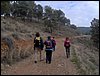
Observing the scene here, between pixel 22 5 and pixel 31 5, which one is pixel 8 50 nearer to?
pixel 22 5

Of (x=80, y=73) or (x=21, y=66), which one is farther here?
(x=21, y=66)

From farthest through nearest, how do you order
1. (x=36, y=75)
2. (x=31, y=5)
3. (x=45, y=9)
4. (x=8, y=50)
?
(x=45, y=9) < (x=31, y=5) < (x=8, y=50) < (x=36, y=75)

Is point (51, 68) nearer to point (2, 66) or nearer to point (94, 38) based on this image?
point (2, 66)

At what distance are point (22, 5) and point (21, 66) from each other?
228ft

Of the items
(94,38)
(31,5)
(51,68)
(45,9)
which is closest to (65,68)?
(51,68)

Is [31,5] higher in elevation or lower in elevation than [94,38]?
higher

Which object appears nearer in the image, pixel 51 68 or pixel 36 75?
pixel 36 75

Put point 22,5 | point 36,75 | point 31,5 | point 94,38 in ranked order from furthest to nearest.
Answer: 1. point 31,5
2. point 22,5
3. point 94,38
4. point 36,75

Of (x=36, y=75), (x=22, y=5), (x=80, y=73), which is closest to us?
(x=36, y=75)

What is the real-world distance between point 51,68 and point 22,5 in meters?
70.0

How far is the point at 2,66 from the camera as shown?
47.2 feet

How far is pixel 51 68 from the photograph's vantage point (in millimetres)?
14852

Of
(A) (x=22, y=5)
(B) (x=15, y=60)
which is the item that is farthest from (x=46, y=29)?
(B) (x=15, y=60)

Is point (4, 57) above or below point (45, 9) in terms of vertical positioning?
below
